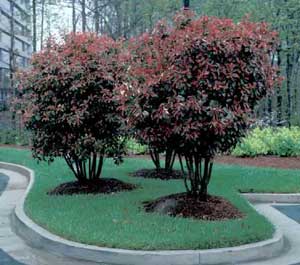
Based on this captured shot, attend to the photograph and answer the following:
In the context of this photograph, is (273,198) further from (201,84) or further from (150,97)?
(150,97)

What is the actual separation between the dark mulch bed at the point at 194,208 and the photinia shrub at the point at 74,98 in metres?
1.81

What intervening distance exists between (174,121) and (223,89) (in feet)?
2.62

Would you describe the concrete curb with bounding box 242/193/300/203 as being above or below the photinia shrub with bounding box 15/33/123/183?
below

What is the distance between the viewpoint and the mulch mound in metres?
14.2

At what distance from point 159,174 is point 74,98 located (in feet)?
11.2

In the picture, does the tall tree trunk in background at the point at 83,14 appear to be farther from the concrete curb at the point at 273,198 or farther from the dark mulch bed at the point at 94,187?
the concrete curb at the point at 273,198

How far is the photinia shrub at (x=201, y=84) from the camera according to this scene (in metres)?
7.05

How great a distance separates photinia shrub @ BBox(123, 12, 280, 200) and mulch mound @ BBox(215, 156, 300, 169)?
6929 millimetres

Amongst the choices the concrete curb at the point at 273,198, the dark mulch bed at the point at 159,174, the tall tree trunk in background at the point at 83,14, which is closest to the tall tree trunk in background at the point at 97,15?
the tall tree trunk in background at the point at 83,14

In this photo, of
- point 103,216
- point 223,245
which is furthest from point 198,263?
point 103,216

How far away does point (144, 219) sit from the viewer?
722 cm

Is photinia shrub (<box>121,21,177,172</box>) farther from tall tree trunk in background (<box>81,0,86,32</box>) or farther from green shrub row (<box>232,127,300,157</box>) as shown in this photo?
tall tree trunk in background (<box>81,0,86,32</box>)

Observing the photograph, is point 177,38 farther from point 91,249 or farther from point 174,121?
point 91,249

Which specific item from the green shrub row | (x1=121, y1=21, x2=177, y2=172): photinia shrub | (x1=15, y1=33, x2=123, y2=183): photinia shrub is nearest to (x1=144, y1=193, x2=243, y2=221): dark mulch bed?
(x1=121, y1=21, x2=177, y2=172): photinia shrub
